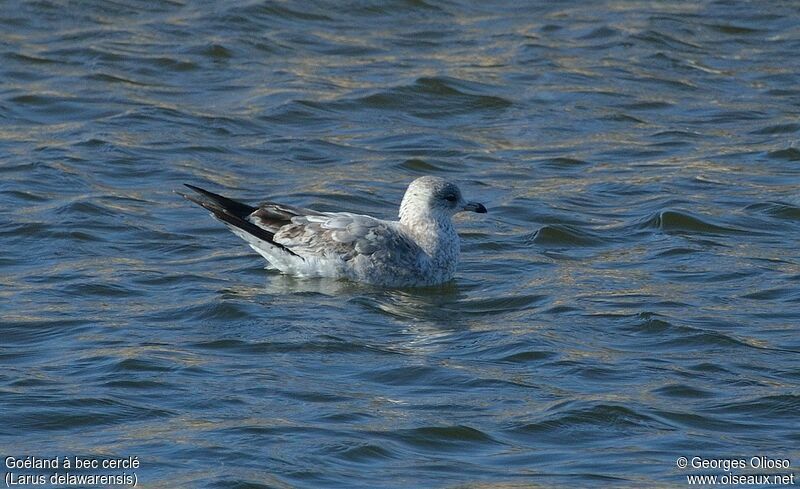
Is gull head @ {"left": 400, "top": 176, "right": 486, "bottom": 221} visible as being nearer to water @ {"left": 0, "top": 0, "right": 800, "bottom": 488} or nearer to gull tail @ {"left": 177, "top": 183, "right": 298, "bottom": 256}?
water @ {"left": 0, "top": 0, "right": 800, "bottom": 488}

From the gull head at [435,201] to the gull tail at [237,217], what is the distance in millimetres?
942

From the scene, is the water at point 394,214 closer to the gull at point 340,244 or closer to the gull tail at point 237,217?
the gull at point 340,244

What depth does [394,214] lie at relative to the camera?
41.2ft

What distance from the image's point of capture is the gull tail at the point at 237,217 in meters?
10.9

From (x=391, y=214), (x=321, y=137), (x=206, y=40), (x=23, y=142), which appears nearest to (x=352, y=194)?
(x=391, y=214)

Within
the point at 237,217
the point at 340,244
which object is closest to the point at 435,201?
the point at 340,244

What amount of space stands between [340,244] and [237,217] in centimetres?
69

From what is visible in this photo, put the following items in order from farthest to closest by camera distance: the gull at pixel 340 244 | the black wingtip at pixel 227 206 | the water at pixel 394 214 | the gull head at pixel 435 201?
the gull head at pixel 435 201 < the black wingtip at pixel 227 206 < the gull at pixel 340 244 < the water at pixel 394 214

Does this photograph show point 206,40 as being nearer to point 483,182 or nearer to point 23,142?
point 23,142

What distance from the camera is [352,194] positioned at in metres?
12.8

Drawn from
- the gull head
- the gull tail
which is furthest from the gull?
the gull head

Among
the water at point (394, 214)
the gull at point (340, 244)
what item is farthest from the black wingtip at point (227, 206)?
the water at point (394, 214)

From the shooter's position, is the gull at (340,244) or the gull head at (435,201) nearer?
the gull at (340,244)

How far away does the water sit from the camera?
7.88m
